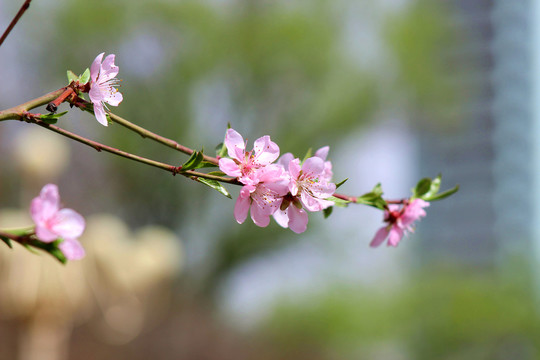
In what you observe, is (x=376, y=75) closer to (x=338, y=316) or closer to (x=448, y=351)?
(x=338, y=316)

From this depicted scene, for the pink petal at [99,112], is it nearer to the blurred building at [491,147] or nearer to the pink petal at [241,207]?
the pink petal at [241,207]

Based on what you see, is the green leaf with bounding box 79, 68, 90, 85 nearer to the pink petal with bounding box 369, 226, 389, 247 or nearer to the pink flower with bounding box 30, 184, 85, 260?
the pink flower with bounding box 30, 184, 85, 260

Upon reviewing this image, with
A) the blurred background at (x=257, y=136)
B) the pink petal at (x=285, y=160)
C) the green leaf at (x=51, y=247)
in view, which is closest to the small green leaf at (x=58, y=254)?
the green leaf at (x=51, y=247)

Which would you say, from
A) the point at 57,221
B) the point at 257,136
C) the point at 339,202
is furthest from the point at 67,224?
the point at 257,136

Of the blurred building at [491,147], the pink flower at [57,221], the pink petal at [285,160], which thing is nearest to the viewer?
the pink flower at [57,221]

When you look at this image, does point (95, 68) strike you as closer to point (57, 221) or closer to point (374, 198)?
point (57, 221)

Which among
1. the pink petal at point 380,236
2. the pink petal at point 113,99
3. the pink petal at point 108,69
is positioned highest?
the pink petal at point 108,69

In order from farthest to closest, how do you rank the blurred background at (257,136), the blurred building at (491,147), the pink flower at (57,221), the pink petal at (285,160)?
the blurred building at (491,147), the blurred background at (257,136), the pink petal at (285,160), the pink flower at (57,221)
